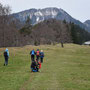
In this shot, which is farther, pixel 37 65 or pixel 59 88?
pixel 37 65

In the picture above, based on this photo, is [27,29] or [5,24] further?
[27,29]

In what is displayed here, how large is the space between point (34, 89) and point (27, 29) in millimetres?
99168

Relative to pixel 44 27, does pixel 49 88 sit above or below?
below

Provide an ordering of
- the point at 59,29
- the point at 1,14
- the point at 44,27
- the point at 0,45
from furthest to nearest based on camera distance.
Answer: the point at 44,27 < the point at 59,29 < the point at 0,45 < the point at 1,14

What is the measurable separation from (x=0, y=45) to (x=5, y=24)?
7689 mm

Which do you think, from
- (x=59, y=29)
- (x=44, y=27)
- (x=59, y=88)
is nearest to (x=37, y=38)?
(x=44, y=27)

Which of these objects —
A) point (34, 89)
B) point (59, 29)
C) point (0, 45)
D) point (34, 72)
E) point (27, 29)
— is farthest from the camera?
point (27, 29)

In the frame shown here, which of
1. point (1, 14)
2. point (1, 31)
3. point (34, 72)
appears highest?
point (1, 14)

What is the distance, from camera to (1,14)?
5419 centimetres

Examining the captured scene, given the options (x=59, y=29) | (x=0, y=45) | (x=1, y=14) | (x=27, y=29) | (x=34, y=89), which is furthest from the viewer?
(x=27, y=29)

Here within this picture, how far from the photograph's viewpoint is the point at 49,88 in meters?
11.1

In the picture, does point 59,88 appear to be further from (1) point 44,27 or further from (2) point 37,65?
(1) point 44,27

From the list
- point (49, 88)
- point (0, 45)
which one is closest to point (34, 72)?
point (49, 88)

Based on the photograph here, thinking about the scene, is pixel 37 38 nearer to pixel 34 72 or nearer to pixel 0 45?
pixel 0 45
